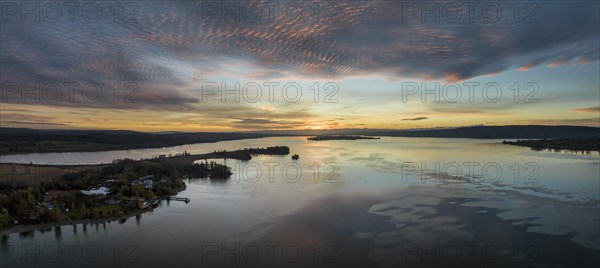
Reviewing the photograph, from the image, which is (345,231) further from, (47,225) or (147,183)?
(147,183)

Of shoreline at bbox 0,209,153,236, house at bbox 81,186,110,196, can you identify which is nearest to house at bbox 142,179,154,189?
house at bbox 81,186,110,196

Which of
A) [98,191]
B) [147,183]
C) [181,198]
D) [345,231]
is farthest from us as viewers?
[147,183]

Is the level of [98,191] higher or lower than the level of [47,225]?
higher

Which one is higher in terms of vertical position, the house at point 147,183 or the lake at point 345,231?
the house at point 147,183

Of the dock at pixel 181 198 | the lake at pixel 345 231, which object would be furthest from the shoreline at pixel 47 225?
the dock at pixel 181 198

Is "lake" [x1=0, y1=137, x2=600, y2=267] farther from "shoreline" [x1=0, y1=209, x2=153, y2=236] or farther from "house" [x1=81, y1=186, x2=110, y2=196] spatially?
"house" [x1=81, y1=186, x2=110, y2=196]

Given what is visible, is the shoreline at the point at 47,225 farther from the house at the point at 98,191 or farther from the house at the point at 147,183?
the house at the point at 147,183

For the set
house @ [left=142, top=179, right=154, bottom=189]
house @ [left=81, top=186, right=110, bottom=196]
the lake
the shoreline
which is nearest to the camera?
the lake

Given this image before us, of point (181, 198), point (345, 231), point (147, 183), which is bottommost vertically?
point (345, 231)

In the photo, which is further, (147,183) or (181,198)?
(147,183)

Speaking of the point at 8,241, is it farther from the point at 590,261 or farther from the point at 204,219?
the point at 590,261

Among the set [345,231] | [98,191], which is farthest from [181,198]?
[345,231]

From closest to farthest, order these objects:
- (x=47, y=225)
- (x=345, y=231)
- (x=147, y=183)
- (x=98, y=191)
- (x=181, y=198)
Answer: (x=345, y=231) → (x=47, y=225) → (x=98, y=191) → (x=181, y=198) → (x=147, y=183)
